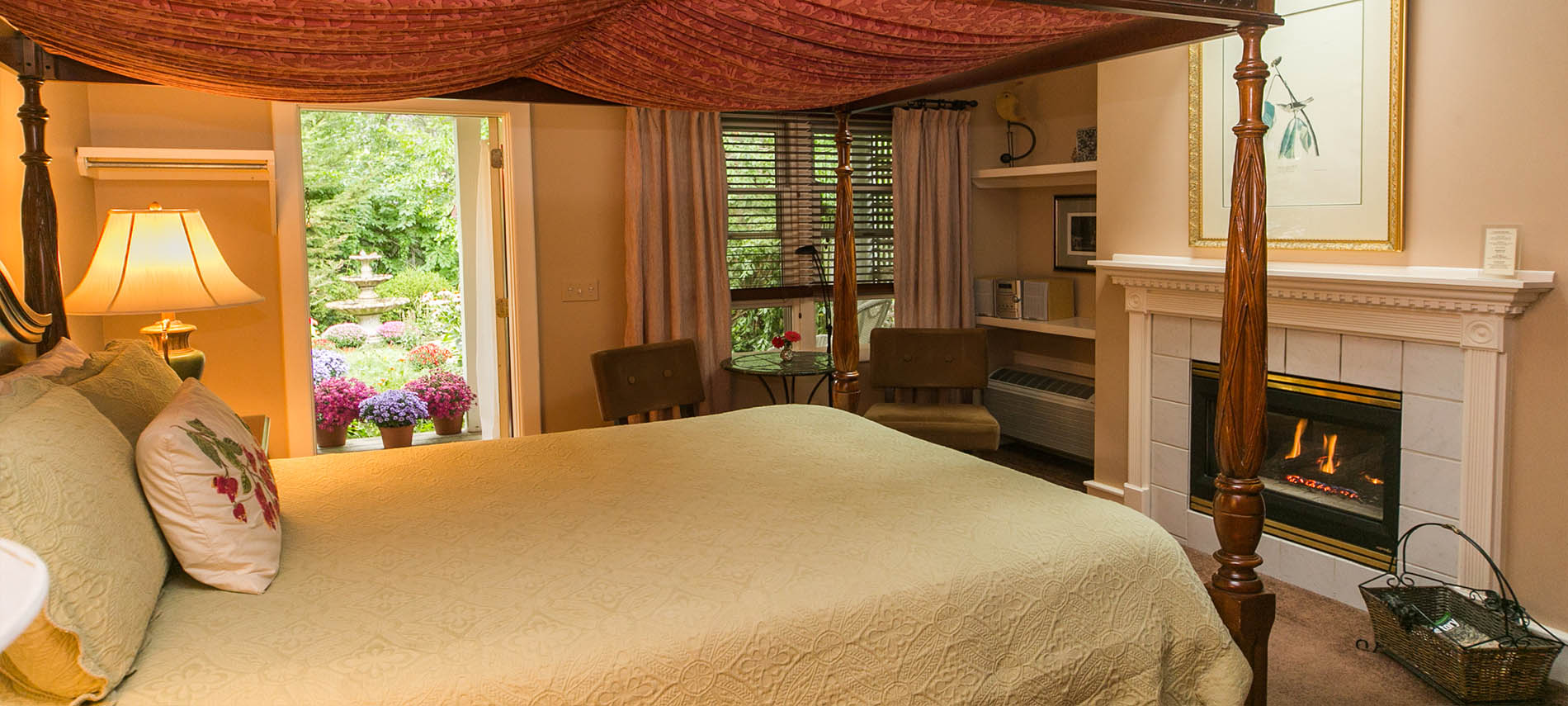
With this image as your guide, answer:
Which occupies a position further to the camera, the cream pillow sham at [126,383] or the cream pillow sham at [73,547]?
the cream pillow sham at [126,383]

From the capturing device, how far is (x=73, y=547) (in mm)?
1576

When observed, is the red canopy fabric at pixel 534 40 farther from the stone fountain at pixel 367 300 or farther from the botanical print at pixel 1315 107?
the stone fountain at pixel 367 300

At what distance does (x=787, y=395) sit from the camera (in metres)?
5.18

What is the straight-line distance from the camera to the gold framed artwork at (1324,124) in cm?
348

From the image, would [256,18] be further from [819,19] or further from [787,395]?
[787,395]

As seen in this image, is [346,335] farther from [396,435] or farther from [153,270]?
[153,270]

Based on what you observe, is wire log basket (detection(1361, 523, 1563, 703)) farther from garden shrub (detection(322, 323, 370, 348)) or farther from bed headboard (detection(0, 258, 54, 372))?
garden shrub (detection(322, 323, 370, 348))

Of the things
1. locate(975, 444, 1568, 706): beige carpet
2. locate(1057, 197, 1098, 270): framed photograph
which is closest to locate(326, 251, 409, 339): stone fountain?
locate(1057, 197, 1098, 270): framed photograph

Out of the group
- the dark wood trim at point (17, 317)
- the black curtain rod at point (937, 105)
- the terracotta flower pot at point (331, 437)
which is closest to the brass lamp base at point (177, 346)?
the dark wood trim at point (17, 317)

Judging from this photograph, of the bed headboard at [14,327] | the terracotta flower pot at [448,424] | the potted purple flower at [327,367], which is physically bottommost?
the terracotta flower pot at [448,424]

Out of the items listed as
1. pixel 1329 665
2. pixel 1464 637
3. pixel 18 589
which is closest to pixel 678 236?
pixel 1329 665

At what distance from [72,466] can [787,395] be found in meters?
3.68

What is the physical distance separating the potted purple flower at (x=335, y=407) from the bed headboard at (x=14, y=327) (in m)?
3.60

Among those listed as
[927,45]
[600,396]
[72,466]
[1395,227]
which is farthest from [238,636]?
[1395,227]
